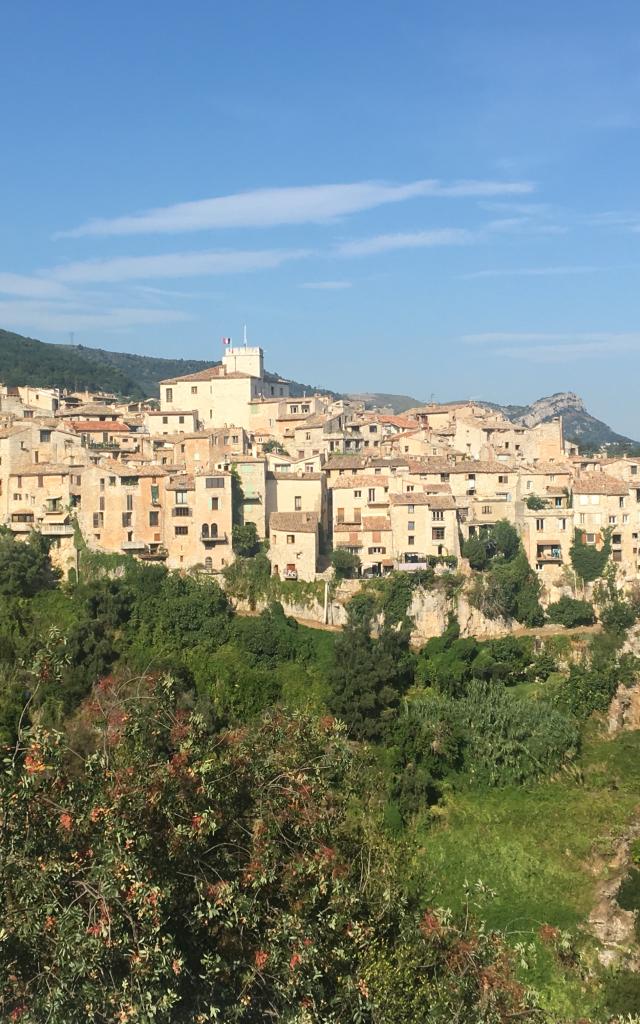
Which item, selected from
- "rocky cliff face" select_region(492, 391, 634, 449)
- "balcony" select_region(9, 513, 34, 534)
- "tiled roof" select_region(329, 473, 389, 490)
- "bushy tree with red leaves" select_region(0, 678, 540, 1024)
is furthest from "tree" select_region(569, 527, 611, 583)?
"rocky cliff face" select_region(492, 391, 634, 449)

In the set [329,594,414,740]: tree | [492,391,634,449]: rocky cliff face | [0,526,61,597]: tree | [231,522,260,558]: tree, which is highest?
[492,391,634,449]: rocky cliff face

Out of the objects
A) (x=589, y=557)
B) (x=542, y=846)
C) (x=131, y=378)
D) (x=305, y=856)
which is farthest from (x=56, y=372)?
(x=305, y=856)

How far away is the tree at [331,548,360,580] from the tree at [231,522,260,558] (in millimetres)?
2841

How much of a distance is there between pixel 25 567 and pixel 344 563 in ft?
35.8

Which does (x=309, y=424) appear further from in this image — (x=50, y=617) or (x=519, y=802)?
(x=519, y=802)

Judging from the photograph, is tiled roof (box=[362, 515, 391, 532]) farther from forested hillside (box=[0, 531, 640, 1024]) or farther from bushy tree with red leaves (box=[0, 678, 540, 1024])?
bushy tree with red leaves (box=[0, 678, 540, 1024])

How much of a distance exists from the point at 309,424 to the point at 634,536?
17.6 m

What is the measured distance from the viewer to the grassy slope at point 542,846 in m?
23.4

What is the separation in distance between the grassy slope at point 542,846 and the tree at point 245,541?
1249cm

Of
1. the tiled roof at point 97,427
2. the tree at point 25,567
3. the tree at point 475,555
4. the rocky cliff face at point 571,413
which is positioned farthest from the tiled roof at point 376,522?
the rocky cliff face at point 571,413

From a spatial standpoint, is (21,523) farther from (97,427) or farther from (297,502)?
(97,427)

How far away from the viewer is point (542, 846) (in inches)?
1034

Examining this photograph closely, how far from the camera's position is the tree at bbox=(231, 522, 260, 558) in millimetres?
37688

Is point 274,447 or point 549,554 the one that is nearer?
point 549,554
